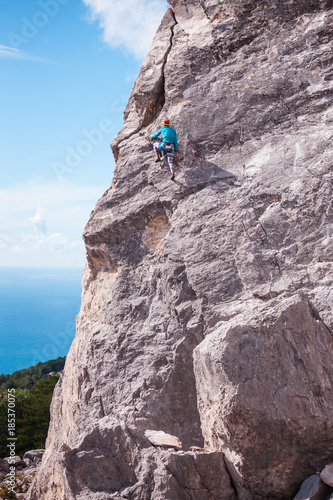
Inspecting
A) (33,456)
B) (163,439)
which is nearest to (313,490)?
(163,439)

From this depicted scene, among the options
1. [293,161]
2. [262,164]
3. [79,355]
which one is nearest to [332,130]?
[293,161]

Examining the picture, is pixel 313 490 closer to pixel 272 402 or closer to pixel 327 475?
pixel 327 475

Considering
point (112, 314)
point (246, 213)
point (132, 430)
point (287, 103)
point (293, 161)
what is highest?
point (287, 103)

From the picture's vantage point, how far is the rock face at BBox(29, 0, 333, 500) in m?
6.78

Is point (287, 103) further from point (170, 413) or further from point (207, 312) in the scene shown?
point (170, 413)

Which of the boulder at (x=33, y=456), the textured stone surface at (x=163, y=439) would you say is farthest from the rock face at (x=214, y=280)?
the boulder at (x=33, y=456)

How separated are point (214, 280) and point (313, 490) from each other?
13.8 feet

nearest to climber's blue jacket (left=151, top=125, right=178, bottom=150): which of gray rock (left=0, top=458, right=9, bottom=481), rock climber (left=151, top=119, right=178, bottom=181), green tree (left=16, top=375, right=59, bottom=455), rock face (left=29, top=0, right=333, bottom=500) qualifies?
rock climber (left=151, top=119, right=178, bottom=181)

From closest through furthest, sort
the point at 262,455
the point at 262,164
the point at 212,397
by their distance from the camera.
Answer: the point at 262,455, the point at 212,397, the point at 262,164

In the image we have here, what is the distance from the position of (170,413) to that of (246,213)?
472 centimetres

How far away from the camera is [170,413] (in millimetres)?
8617

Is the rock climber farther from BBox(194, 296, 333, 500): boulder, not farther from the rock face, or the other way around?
BBox(194, 296, 333, 500): boulder

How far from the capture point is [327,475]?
20.5 ft

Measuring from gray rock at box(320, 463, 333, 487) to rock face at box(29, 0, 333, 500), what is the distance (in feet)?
1.20
